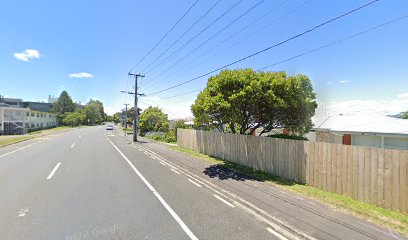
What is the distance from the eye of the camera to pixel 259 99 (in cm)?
1187

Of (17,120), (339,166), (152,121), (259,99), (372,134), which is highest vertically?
(259,99)

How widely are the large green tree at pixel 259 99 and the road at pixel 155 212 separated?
157 inches

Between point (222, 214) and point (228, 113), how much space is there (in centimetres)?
682

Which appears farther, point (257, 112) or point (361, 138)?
point (361, 138)

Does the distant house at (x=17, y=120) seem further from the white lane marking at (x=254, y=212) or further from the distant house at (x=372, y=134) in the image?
the distant house at (x=372, y=134)

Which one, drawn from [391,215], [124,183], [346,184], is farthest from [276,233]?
[124,183]

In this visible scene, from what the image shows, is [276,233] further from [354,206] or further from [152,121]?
[152,121]

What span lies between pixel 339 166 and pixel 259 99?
4765 mm

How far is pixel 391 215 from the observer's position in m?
6.52

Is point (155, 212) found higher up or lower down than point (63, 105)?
lower down

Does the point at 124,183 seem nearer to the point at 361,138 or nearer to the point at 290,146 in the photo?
the point at 290,146

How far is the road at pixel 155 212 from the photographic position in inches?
214

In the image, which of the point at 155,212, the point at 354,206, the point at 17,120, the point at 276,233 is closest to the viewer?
the point at 276,233

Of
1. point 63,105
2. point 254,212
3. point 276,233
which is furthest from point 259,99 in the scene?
point 63,105
